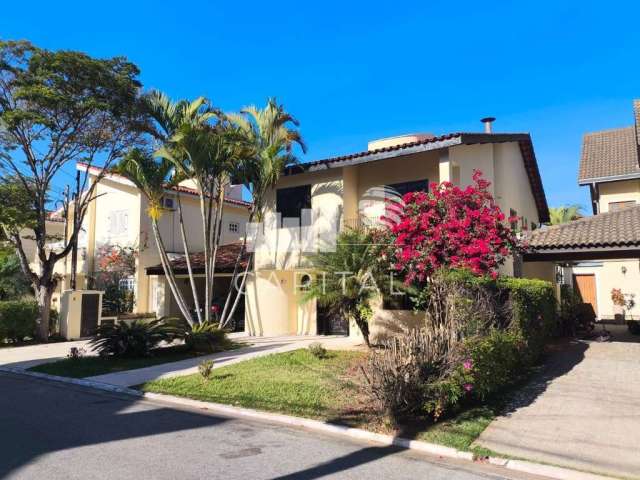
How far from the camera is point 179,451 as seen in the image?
5.75 meters

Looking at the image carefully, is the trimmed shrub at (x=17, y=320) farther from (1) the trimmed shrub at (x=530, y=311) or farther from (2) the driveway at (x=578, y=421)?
(2) the driveway at (x=578, y=421)

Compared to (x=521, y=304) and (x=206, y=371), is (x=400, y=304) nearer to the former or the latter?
(x=521, y=304)

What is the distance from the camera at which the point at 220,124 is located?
16.8 m

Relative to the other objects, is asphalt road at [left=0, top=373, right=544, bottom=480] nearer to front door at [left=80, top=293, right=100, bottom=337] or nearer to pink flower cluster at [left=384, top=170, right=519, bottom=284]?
pink flower cluster at [left=384, top=170, right=519, bottom=284]

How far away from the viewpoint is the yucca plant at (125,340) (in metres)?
12.9

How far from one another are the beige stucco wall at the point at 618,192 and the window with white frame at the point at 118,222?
21.5 meters

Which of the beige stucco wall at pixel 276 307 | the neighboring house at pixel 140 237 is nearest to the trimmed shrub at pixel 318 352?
the beige stucco wall at pixel 276 307

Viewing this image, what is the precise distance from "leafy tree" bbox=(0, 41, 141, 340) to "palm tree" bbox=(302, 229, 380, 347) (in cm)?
946

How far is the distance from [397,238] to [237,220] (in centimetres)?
1701

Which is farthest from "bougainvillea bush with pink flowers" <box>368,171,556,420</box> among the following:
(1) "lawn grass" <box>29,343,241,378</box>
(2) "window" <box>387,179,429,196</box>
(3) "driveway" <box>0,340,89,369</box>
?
(3) "driveway" <box>0,340,89,369</box>

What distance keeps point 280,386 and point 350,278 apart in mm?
3725

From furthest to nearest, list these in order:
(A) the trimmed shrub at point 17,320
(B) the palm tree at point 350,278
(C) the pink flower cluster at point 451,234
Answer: (A) the trimmed shrub at point 17,320 → (B) the palm tree at point 350,278 → (C) the pink flower cluster at point 451,234

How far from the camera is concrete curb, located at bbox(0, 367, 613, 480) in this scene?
5.19 metres

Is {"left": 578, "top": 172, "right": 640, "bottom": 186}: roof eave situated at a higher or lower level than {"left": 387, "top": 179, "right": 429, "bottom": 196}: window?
higher
